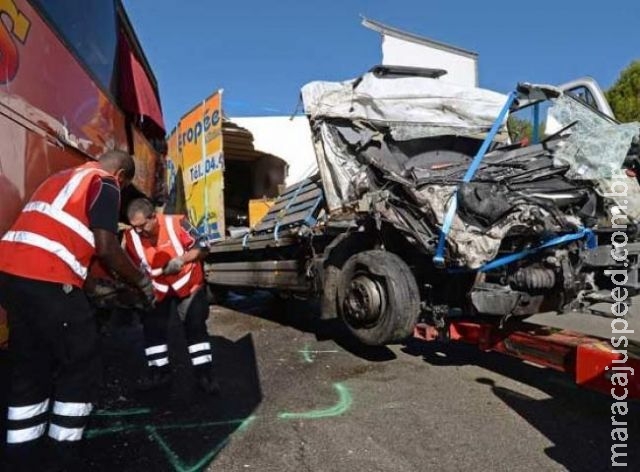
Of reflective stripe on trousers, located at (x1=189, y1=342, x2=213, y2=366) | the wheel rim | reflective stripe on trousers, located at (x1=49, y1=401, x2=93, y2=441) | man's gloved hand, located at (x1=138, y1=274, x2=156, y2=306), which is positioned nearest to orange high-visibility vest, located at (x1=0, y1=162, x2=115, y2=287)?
man's gloved hand, located at (x1=138, y1=274, x2=156, y2=306)

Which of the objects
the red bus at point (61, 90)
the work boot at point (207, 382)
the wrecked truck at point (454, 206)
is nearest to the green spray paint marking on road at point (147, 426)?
the work boot at point (207, 382)

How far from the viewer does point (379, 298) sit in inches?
153

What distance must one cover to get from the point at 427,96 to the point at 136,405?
10.9 ft

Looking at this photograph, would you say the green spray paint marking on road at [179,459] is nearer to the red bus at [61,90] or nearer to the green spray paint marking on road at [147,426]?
the green spray paint marking on road at [147,426]

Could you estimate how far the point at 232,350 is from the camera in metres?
5.17

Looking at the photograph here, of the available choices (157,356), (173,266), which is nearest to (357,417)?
(157,356)

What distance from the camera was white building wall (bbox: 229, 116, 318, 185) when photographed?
30.7 feet

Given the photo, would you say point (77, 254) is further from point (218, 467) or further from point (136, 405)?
point (136, 405)

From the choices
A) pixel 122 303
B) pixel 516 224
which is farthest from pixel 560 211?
pixel 122 303

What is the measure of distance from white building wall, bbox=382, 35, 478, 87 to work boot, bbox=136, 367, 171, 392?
3613mm

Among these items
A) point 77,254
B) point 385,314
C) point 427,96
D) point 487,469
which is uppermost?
point 427,96

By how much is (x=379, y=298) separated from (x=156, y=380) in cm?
166

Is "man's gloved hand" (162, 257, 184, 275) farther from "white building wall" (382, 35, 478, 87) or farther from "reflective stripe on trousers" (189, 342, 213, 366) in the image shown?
"white building wall" (382, 35, 478, 87)

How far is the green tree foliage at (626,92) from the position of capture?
17.6m
